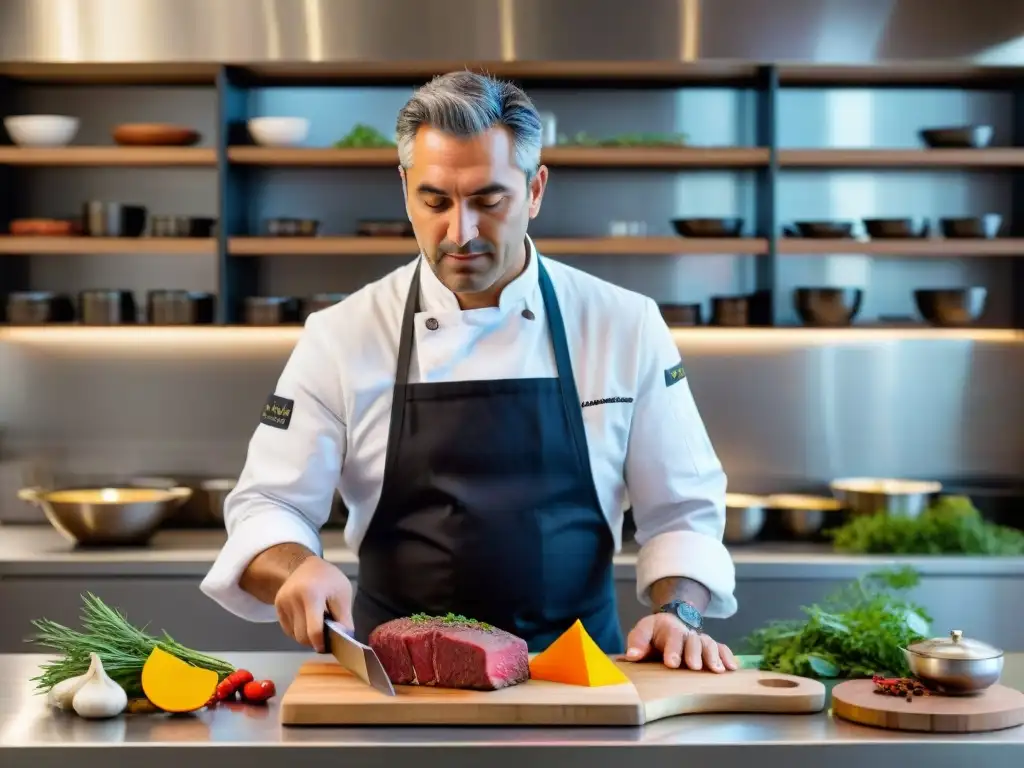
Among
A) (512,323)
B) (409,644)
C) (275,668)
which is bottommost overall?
(275,668)

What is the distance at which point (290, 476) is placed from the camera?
255cm

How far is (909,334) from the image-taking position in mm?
4582

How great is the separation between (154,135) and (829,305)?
7.44 ft

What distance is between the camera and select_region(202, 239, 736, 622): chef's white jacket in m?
2.59

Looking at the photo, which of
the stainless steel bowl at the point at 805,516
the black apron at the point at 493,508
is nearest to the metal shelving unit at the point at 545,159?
the stainless steel bowl at the point at 805,516

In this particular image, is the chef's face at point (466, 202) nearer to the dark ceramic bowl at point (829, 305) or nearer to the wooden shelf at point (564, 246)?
the wooden shelf at point (564, 246)

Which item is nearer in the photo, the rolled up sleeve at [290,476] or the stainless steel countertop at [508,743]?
the stainless steel countertop at [508,743]

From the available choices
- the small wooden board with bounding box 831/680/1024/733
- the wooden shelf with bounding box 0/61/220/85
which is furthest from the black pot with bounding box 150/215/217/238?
the small wooden board with bounding box 831/680/1024/733

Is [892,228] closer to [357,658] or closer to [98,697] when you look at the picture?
[357,658]

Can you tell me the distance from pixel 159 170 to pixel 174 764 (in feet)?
10.9

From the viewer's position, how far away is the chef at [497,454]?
102 inches

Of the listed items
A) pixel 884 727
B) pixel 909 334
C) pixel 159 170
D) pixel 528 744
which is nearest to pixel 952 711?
pixel 884 727

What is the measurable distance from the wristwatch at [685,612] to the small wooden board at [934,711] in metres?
0.35

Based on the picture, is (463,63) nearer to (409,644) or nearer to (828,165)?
(828,165)
